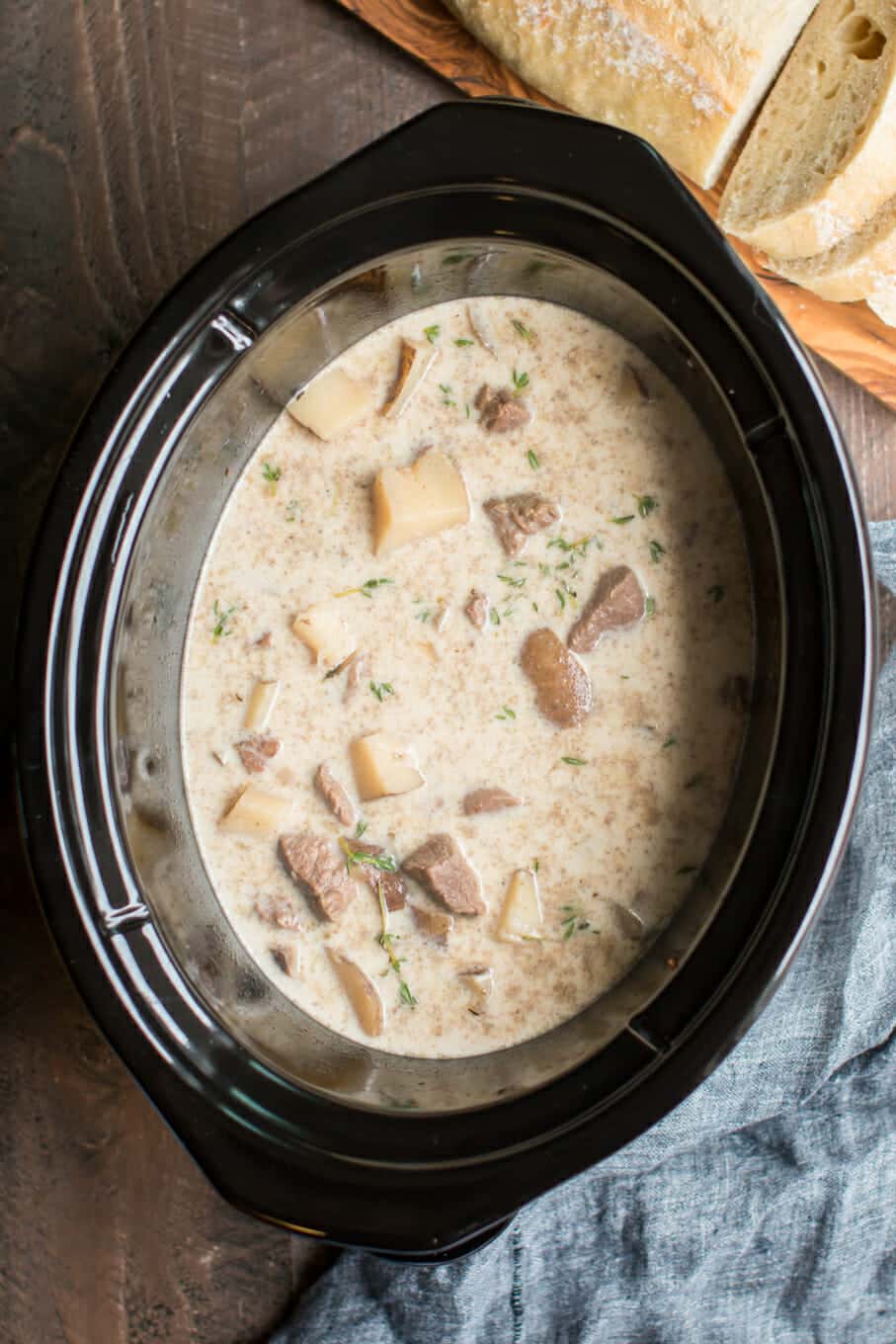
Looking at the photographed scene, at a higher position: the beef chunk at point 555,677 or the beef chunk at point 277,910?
the beef chunk at point 555,677

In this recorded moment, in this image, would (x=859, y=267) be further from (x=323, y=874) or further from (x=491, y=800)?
(x=323, y=874)

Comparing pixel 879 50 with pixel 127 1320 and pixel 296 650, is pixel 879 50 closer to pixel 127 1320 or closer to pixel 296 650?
pixel 296 650

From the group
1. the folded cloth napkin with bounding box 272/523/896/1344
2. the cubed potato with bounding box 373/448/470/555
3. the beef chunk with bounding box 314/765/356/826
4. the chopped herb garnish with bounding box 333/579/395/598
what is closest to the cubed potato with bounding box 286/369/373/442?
the cubed potato with bounding box 373/448/470/555

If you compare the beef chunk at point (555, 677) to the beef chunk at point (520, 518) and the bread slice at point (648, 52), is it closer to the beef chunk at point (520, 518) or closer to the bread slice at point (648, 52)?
the beef chunk at point (520, 518)

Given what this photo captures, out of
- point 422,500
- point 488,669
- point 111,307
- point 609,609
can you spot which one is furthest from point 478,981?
point 111,307

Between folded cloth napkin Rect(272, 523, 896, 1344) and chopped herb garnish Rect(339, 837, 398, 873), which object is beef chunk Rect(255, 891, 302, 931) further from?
folded cloth napkin Rect(272, 523, 896, 1344)

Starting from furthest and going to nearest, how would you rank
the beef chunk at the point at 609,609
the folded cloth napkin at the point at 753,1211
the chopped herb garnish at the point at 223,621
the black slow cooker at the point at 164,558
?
the folded cloth napkin at the point at 753,1211
the chopped herb garnish at the point at 223,621
the beef chunk at the point at 609,609
the black slow cooker at the point at 164,558

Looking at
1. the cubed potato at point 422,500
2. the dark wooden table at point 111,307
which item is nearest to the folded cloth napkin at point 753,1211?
the dark wooden table at point 111,307
